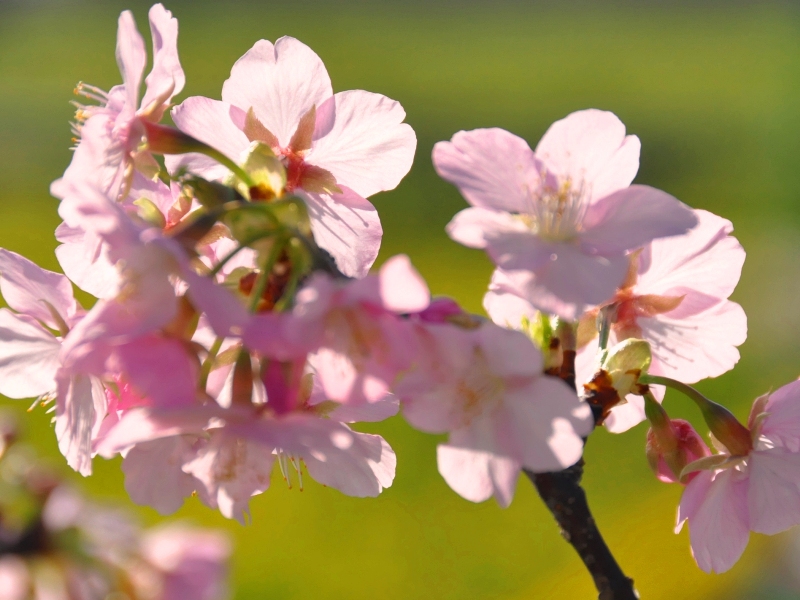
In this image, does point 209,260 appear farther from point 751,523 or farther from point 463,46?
point 463,46

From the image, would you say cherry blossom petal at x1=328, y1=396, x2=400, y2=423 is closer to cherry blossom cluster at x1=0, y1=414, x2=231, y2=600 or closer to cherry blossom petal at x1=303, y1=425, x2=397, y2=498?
cherry blossom petal at x1=303, y1=425, x2=397, y2=498

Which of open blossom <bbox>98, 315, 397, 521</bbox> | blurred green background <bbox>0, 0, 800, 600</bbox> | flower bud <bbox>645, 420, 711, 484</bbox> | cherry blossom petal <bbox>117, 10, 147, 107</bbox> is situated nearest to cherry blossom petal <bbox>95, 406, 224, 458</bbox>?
open blossom <bbox>98, 315, 397, 521</bbox>

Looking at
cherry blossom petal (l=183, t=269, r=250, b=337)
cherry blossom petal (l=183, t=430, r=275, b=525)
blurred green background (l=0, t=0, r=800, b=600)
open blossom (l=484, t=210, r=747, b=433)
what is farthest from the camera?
blurred green background (l=0, t=0, r=800, b=600)

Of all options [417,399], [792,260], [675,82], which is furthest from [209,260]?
[675,82]

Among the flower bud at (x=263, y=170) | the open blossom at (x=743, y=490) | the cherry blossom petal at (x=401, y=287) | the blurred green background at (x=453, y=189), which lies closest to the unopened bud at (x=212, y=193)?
the flower bud at (x=263, y=170)

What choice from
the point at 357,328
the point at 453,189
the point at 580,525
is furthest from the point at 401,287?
the point at 453,189

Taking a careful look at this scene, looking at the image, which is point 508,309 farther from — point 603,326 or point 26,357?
point 26,357
